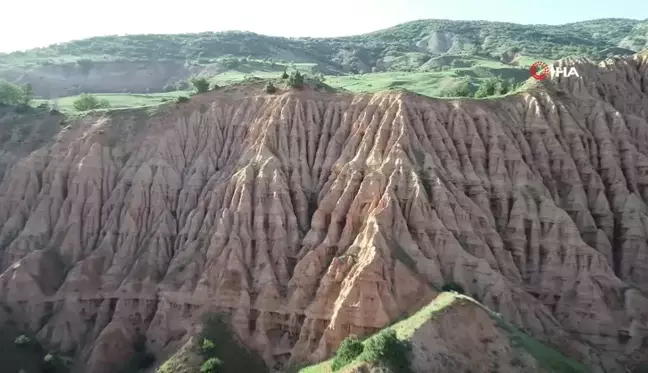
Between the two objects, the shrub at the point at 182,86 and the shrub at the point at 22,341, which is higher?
the shrub at the point at 182,86

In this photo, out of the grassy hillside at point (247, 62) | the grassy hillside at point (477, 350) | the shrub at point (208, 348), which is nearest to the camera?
the grassy hillside at point (477, 350)

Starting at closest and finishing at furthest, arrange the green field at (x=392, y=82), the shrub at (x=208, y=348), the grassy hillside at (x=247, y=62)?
the shrub at (x=208, y=348), the green field at (x=392, y=82), the grassy hillside at (x=247, y=62)

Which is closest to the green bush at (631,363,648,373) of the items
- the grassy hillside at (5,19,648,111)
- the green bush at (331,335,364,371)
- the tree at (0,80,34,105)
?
the green bush at (331,335,364,371)

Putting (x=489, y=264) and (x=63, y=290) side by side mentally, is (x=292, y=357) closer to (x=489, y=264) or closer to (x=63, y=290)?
(x=489, y=264)

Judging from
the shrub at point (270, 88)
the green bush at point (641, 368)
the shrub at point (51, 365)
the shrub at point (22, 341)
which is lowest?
the shrub at point (51, 365)

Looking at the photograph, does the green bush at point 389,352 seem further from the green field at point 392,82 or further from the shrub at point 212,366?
the green field at point 392,82

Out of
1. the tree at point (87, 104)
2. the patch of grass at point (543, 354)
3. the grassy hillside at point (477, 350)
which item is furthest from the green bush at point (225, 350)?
the tree at point (87, 104)

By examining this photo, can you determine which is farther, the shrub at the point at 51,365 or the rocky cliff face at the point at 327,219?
the shrub at the point at 51,365

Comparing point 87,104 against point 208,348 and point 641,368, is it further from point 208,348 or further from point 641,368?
point 641,368
